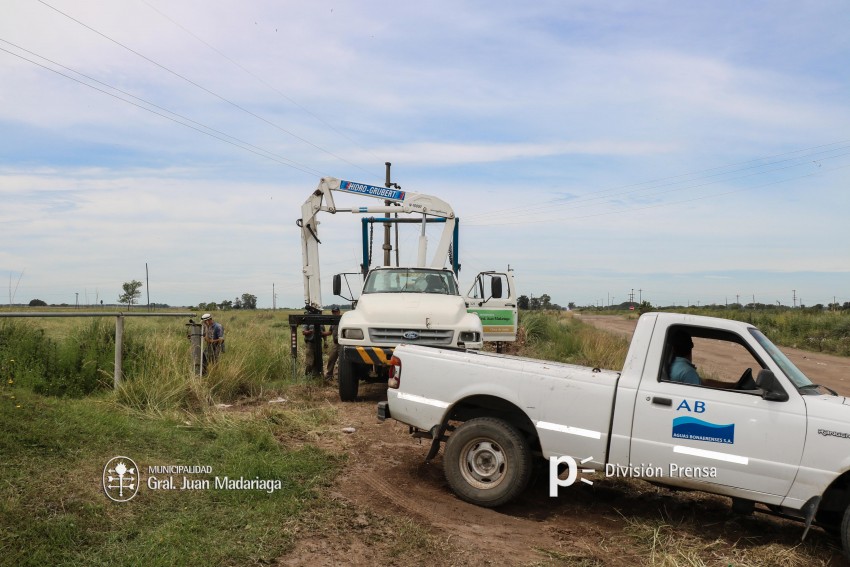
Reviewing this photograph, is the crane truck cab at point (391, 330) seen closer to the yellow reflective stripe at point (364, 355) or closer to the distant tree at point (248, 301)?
the yellow reflective stripe at point (364, 355)

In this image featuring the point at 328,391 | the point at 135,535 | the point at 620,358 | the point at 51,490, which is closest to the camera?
the point at 135,535

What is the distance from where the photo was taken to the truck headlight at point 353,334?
1116 cm

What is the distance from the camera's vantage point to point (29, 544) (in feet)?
14.9

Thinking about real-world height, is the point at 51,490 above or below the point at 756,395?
below

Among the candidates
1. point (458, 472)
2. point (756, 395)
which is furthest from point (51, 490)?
point (756, 395)

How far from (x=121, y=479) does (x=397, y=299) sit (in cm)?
634

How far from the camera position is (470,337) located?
11.3 meters

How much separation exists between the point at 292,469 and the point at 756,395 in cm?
421

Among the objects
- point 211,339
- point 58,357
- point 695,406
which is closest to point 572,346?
point 211,339

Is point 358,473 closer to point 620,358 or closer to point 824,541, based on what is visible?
point 824,541

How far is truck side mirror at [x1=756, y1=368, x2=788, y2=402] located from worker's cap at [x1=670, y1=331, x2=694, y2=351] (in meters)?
0.79

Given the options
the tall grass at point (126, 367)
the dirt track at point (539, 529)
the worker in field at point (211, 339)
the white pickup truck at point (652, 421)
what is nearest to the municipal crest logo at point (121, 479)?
the dirt track at point (539, 529)

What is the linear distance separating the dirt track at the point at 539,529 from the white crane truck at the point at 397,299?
12.2 feet

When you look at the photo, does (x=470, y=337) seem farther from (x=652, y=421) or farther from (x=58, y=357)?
(x=58, y=357)
